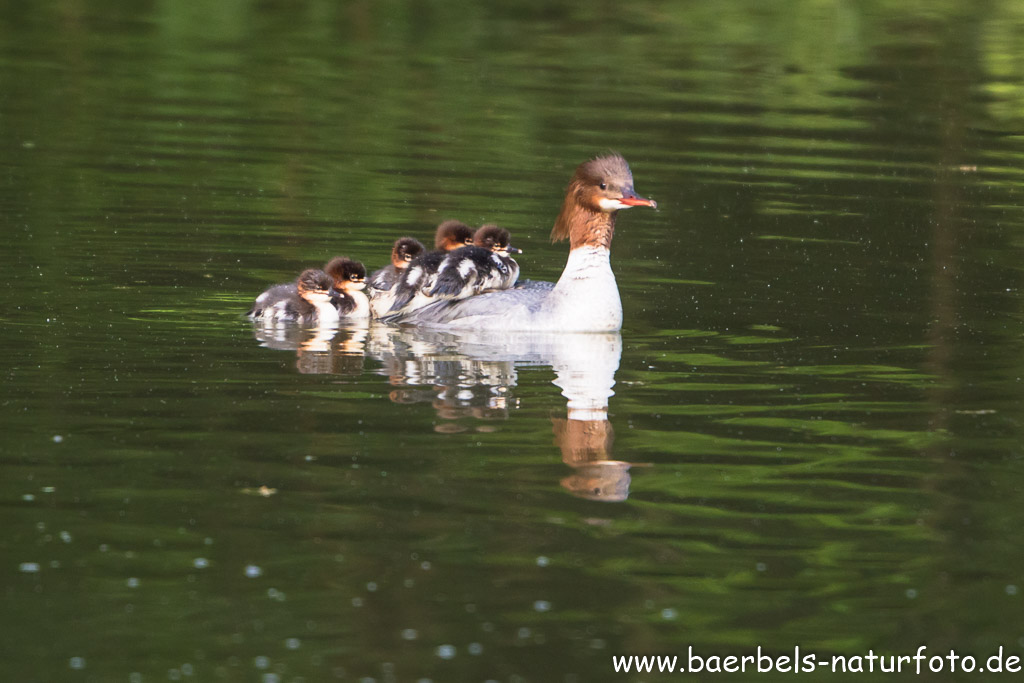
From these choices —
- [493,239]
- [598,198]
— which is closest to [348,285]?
[493,239]

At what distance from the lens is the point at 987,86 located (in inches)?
982

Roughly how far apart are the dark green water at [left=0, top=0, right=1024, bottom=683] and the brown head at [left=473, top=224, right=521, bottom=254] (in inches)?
38.5

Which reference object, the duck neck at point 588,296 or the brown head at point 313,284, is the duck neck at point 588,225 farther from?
the brown head at point 313,284

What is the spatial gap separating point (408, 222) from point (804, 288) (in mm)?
3675

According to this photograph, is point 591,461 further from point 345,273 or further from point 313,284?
point 345,273

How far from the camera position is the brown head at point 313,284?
10586 millimetres

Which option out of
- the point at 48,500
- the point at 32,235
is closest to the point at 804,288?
the point at 32,235

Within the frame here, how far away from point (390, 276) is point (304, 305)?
797 millimetres

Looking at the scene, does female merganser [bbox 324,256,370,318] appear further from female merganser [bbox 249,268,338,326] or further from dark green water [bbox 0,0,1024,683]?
dark green water [bbox 0,0,1024,683]

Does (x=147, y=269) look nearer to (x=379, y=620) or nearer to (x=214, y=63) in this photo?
(x=379, y=620)

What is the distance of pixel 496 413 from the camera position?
8.62 meters

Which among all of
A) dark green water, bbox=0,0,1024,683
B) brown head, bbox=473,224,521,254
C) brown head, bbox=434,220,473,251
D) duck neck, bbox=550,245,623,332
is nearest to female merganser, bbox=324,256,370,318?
dark green water, bbox=0,0,1024,683

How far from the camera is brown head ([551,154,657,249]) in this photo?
10.5m

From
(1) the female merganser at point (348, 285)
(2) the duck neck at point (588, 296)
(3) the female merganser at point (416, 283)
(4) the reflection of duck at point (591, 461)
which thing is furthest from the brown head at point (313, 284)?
(4) the reflection of duck at point (591, 461)
